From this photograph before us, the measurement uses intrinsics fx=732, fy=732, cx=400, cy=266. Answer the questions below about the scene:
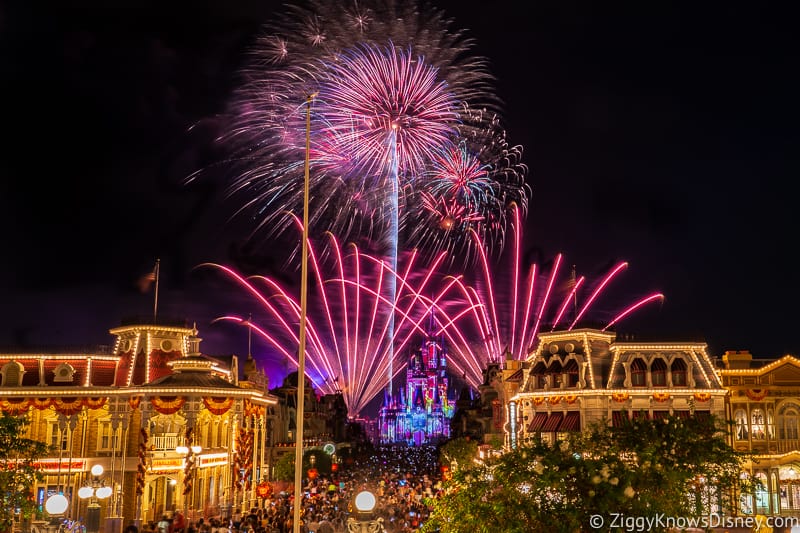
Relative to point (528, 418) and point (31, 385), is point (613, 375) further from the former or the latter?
point (31, 385)

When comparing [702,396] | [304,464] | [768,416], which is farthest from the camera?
[304,464]

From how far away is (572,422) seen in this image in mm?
43812

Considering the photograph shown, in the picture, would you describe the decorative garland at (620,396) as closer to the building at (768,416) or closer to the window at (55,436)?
the building at (768,416)

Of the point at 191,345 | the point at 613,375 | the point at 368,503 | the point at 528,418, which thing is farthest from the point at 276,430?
the point at 368,503

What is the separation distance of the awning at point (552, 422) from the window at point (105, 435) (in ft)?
86.1

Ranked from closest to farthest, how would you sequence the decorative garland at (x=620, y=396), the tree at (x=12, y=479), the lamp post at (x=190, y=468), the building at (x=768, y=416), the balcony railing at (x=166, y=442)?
the tree at (x=12, y=479) → the lamp post at (x=190, y=468) → the decorative garland at (x=620, y=396) → the building at (x=768, y=416) → the balcony railing at (x=166, y=442)

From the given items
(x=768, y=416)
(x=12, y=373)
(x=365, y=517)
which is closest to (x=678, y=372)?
(x=768, y=416)

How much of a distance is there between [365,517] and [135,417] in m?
33.2

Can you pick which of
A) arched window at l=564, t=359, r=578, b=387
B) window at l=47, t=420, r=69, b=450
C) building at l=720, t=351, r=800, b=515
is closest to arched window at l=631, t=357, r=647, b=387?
arched window at l=564, t=359, r=578, b=387

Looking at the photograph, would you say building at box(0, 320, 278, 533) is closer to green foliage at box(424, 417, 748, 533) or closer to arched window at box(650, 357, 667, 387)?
→ arched window at box(650, 357, 667, 387)

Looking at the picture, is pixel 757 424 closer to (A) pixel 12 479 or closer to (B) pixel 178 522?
(B) pixel 178 522

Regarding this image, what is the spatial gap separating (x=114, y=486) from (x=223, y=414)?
288 inches

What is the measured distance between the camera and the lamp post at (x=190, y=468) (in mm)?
37428

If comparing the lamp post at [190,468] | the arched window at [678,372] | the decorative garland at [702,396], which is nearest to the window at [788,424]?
the decorative garland at [702,396]
